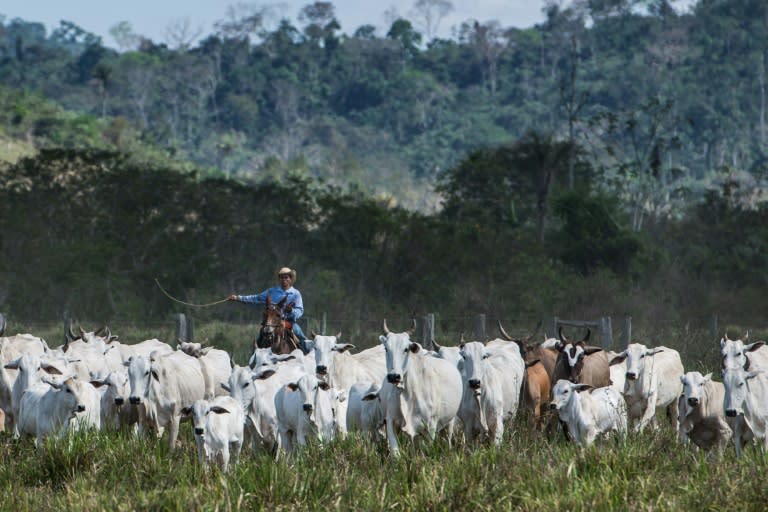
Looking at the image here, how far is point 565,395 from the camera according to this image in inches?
512

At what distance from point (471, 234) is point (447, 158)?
5901cm

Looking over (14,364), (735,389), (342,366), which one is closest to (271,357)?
(342,366)

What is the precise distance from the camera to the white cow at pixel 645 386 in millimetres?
15055

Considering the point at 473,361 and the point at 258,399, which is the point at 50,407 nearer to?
the point at 258,399

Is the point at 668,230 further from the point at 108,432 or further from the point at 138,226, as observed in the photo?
the point at 108,432

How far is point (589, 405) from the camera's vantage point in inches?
505

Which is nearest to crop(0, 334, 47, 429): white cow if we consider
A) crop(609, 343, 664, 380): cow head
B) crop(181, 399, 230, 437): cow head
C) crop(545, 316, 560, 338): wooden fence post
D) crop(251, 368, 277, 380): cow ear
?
crop(251, 368, 277, 380): cow ear

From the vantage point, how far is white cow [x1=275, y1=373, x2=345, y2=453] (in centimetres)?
1252

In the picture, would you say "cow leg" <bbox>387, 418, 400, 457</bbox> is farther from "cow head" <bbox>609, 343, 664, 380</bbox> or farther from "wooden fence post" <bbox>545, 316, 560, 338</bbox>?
"wooden fence post" <bbox>545, 316, 560, 338</bbox>

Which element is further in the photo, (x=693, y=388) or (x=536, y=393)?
(x=536, y=393)

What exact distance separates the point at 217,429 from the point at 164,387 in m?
2.16

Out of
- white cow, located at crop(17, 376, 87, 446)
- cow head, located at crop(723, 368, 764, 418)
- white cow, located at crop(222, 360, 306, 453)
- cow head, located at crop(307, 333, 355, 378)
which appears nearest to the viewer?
cow head, located at crop(723, 368, 764, 418)

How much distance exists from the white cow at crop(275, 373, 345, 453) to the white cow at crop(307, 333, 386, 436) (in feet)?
1.41

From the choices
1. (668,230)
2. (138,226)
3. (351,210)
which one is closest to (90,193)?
(138,226)
